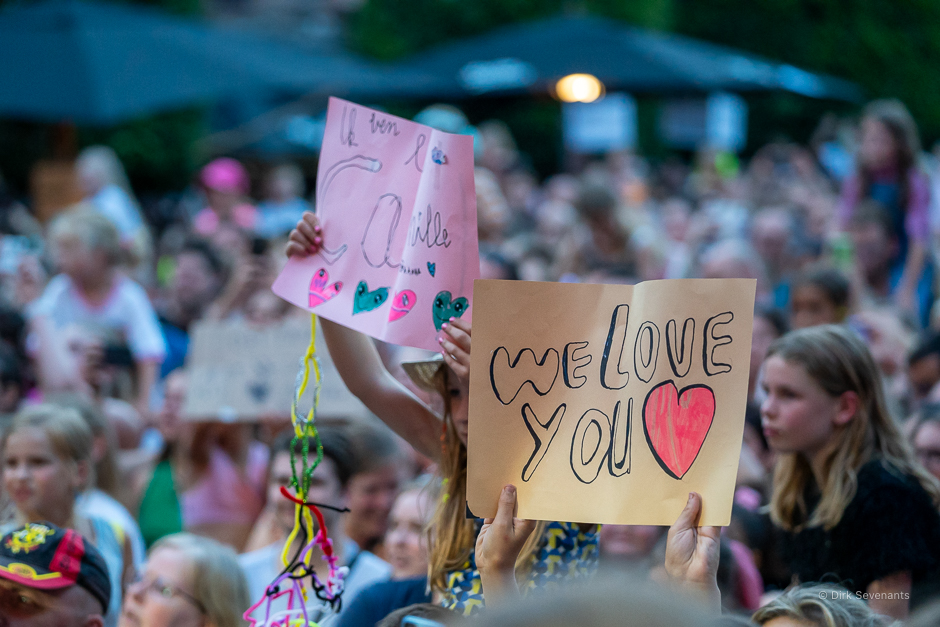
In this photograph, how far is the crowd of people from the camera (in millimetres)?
2131

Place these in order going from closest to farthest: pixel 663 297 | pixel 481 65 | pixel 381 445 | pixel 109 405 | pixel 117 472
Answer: pixel 663 297, pixel 381 445, pixel 117 472, pixel 109 405, pixel 481 65

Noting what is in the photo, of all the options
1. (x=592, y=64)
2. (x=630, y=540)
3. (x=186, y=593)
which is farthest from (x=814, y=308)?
(x=592, y=64)

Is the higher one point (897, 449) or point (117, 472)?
point (897, 449)

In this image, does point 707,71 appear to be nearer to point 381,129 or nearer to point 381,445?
point 381,445

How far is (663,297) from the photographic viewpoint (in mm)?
1847

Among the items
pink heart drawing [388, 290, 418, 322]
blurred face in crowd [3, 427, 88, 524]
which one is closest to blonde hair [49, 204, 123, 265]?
blurred face in crowd [3, 427, 88, 524]

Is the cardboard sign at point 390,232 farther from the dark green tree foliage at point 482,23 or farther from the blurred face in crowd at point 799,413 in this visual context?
the dark green tree foliage at point 482,23

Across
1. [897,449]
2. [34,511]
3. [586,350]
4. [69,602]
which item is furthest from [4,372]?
[897,449]

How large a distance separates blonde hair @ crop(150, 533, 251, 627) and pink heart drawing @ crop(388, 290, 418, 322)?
1.06m

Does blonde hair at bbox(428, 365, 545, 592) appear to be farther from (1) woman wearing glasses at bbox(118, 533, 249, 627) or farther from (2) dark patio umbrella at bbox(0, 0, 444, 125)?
(2) dark patio umbrella at bbox(0, 0, 444, 125)

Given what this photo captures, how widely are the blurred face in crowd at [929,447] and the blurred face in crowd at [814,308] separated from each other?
1.31m

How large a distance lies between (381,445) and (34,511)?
112cm

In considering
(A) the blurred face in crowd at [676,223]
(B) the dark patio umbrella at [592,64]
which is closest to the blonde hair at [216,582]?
(B) the dark patio umbrella at [592,64]

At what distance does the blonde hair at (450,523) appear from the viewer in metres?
2.20
